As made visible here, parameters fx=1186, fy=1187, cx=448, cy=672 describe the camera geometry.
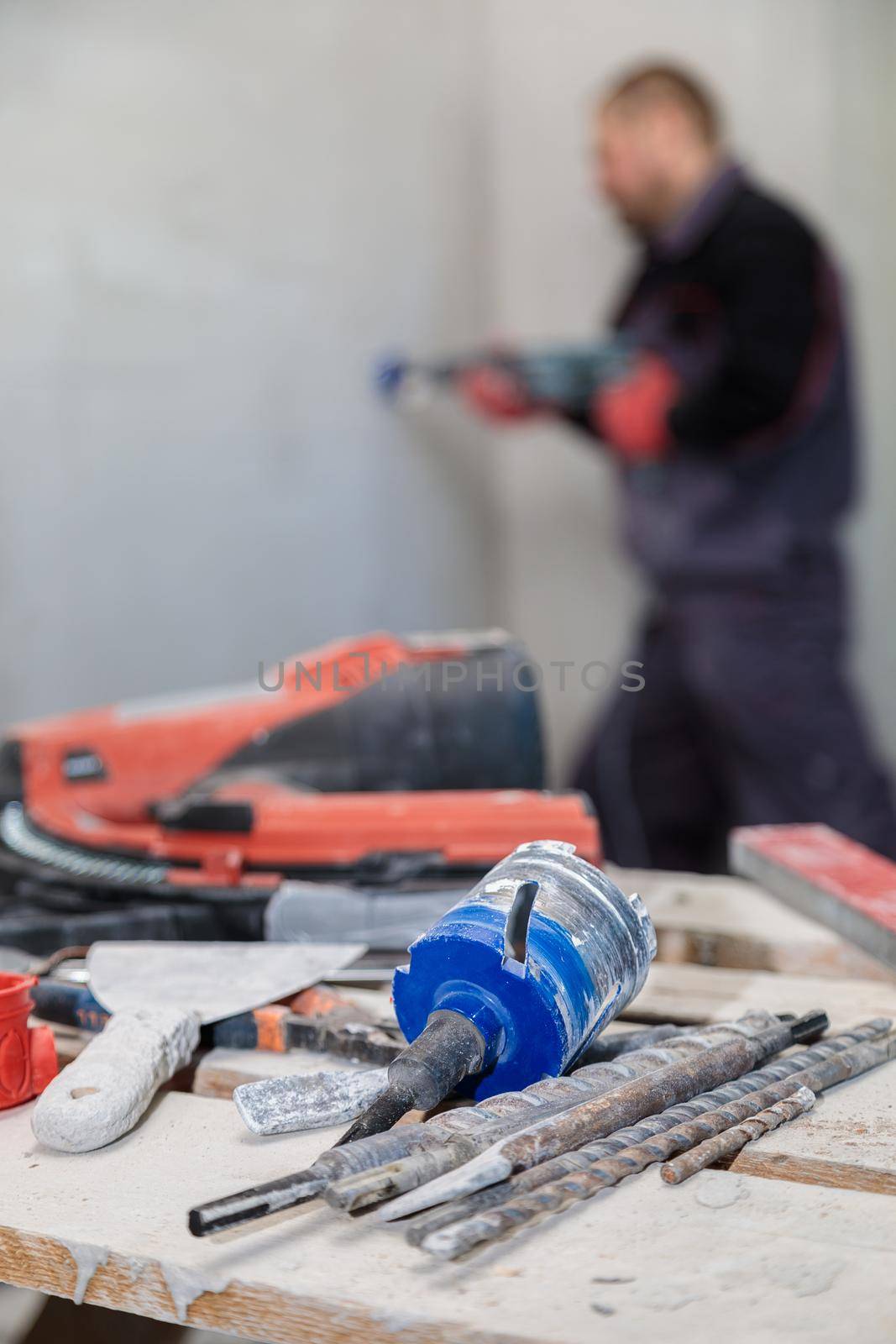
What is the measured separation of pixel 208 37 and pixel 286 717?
1.30 meters

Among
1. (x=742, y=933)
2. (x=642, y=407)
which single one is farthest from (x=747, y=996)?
(x=642, y=407)

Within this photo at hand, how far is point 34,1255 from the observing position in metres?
0.50

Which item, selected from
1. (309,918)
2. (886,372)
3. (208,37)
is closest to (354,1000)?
(309,918)

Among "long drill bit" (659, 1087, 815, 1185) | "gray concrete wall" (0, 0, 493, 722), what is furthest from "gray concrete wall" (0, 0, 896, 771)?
"long drill bit" (659, 1087, 815, 1185)

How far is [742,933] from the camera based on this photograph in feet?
3.31

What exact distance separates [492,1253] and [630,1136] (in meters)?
0.09

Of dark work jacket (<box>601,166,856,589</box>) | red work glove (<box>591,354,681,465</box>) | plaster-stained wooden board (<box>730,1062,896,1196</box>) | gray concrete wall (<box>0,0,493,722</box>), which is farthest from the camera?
red work glove (<box>591,354,681,465</box>)

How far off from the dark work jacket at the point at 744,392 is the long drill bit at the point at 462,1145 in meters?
1.70

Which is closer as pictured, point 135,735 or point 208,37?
point 135,735

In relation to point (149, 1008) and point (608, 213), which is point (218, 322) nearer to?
point (608, 213)

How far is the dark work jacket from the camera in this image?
2111mm

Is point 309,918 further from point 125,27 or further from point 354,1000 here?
point 125,27
